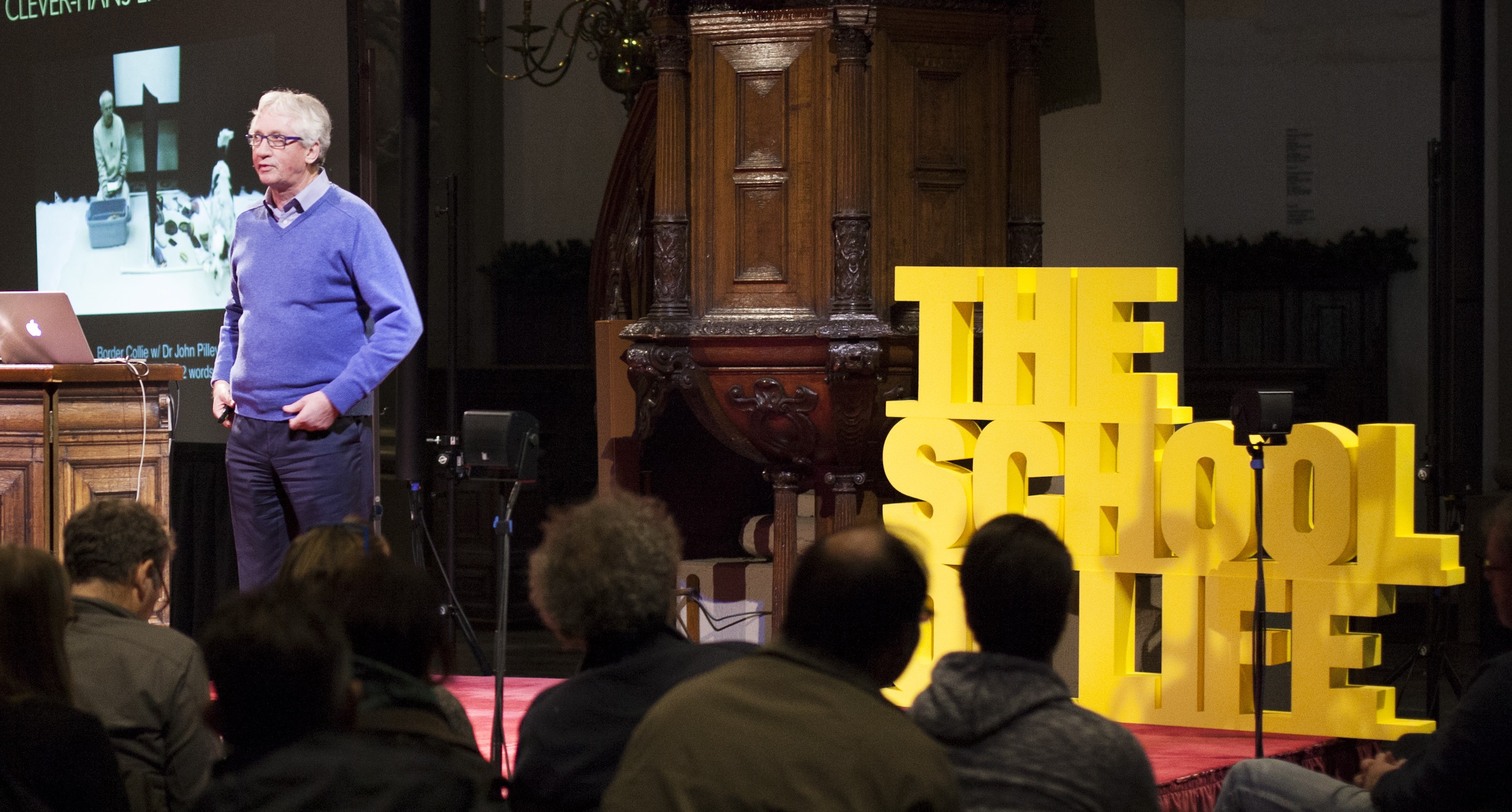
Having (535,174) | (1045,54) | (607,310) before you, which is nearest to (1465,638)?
(1045,54)

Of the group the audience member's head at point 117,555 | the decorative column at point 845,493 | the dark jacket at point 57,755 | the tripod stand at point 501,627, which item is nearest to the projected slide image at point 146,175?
the decorative column at point 845,493

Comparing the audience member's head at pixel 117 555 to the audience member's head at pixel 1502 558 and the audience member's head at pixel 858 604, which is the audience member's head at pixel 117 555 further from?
the audience member's head at pixel 1502 558

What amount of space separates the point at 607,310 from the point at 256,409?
109 inches

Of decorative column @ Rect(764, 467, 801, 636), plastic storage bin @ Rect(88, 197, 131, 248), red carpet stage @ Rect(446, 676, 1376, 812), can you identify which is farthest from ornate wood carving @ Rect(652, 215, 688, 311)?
plastic storage bin @ Rect(88, 197, 131, 248)

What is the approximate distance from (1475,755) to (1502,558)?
324 millimetres

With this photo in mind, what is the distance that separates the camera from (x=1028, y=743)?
2.27m

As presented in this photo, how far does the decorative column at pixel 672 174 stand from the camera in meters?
6.02

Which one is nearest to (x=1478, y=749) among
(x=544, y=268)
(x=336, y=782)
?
(x=336, y=782)

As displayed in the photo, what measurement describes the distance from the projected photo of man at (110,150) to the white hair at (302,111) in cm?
386

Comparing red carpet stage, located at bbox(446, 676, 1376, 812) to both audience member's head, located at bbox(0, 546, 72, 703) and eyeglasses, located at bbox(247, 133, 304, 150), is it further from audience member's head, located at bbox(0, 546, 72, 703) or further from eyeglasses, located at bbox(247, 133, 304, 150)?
audience member's head, located at bbox(0, 546, 72, 703)

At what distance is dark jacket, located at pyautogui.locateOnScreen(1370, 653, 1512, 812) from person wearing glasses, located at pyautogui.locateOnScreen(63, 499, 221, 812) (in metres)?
1.97

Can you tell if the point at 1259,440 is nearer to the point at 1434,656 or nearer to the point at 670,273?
the point at 1434,656

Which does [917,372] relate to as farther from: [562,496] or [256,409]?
[562,496]

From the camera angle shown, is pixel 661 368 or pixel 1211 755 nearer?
pixel 1211 755
